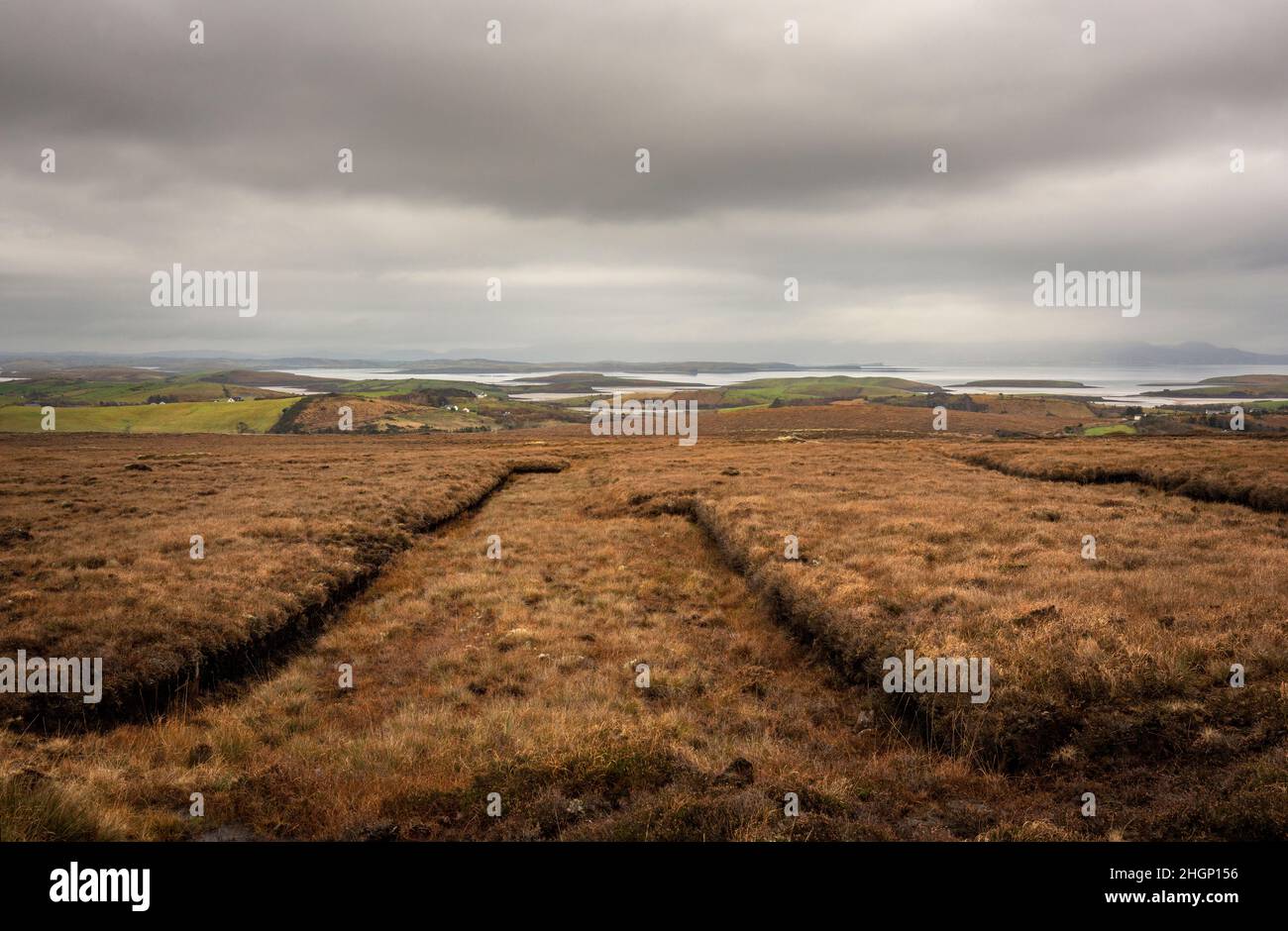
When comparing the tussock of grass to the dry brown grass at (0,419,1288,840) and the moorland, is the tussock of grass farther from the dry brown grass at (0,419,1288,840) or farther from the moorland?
Result: the dry brown grass at (0,419,1288,840)

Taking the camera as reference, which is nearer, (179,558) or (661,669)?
(661,669)

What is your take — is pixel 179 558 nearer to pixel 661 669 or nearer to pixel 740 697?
pixel 661 669

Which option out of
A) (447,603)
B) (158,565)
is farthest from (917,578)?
(158,565)

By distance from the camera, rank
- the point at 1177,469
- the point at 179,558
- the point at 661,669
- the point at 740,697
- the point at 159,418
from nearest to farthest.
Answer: the point at 740,697 → the point at 661,669 → the point at 179,558 → the point at 1177,469 → the point at 159,418

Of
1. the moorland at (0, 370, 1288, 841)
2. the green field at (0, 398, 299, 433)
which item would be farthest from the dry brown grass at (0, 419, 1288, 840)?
Answer: the green field at (0, 398, 299, 433)

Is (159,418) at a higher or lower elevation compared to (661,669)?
higher

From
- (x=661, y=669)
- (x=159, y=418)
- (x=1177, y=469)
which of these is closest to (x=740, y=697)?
(x=661, y=669)

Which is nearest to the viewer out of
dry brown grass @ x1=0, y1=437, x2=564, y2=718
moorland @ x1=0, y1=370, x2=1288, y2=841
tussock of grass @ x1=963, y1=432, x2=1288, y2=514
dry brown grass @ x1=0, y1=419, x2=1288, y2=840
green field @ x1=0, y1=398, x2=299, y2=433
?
dry brown grass @ x1=0, y1=419, x2=1288, y2=840

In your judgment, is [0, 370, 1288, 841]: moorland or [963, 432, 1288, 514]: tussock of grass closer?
[0, 370, 1288, 841]: moorland

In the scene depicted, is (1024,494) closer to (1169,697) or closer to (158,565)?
(1169,697)
